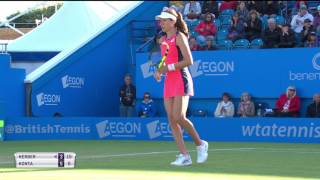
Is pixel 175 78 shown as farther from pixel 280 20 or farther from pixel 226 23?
pixel 226 23

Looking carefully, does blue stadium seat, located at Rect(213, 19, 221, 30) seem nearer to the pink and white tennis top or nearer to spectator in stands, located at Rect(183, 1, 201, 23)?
spectator in stands, located at Rect(183, 1, 201, 23)

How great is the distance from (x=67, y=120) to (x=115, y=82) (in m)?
4.14

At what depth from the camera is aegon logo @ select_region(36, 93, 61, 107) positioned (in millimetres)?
21500

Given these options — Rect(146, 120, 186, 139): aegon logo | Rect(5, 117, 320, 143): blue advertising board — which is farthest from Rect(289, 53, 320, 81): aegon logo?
Rect(146, 120, 186, 139): aegon logo

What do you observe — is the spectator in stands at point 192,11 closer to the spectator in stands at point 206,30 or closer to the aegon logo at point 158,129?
the spectator in stands at point 206,30

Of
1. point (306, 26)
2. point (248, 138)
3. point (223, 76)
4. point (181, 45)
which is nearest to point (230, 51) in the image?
point (223, 76)

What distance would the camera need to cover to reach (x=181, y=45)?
9.38 metres

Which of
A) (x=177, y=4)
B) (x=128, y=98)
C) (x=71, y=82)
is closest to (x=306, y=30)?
(x=128, y=98)

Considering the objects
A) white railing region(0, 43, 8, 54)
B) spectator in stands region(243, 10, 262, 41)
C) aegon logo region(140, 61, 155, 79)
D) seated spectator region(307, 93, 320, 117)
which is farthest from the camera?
aegon logo region(140, 61, 155, 79)

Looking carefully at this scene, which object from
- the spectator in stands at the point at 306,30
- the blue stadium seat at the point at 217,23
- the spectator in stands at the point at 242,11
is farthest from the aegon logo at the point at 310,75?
the blue stadium seat at the point at 217,23

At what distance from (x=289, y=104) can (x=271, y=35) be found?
2.29 m

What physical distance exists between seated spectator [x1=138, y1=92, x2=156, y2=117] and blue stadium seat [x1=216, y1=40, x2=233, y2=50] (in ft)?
7.76

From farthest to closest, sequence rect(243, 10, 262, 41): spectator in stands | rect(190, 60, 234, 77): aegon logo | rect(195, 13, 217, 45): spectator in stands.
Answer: rect(195, 13, 217, 45): spectator in stands < rect(190, 60, 234, 77): aegon logo < rect(243, 10, 262, 41): spectator in stands

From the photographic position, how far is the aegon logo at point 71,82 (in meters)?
22.1
